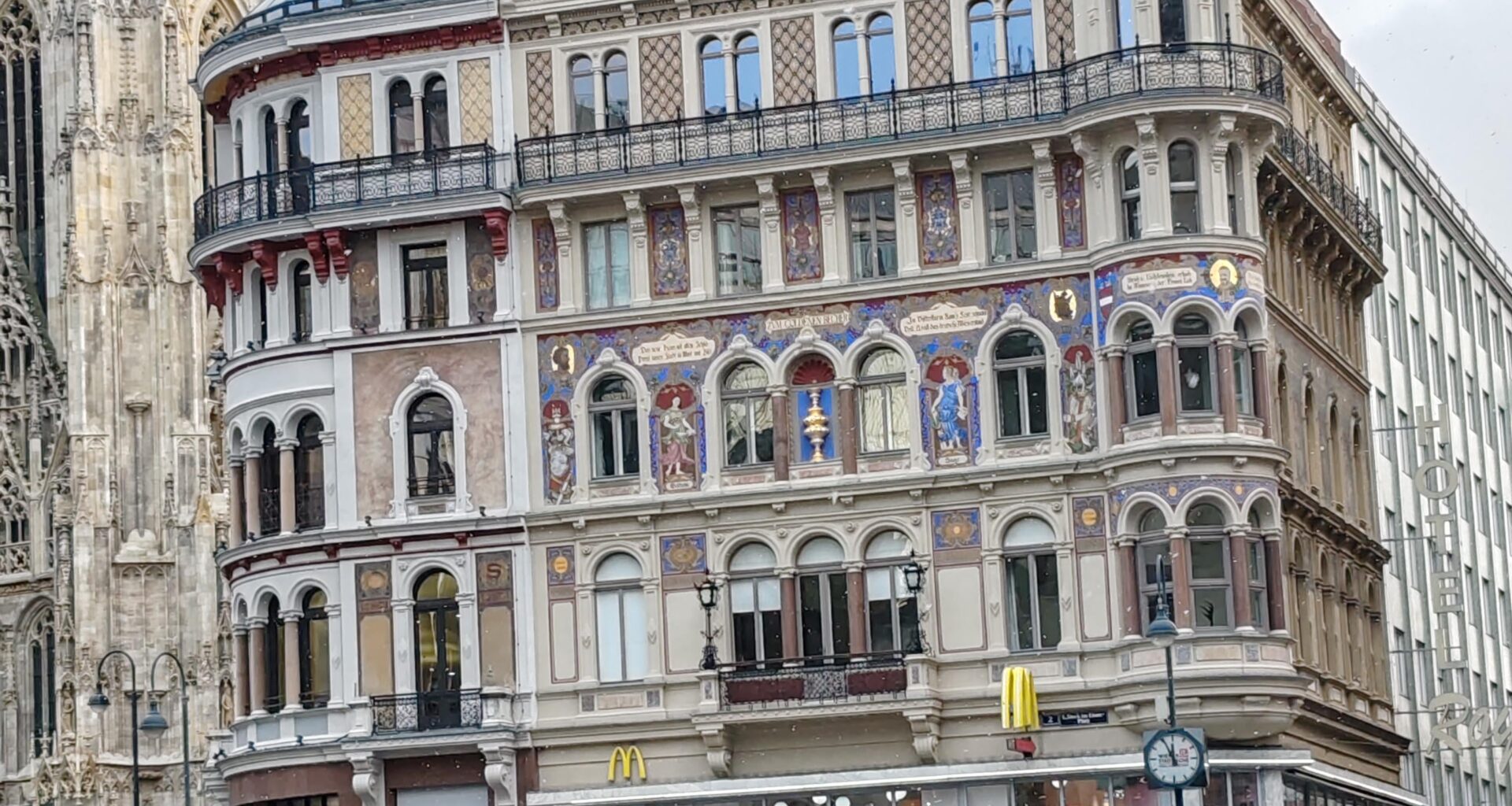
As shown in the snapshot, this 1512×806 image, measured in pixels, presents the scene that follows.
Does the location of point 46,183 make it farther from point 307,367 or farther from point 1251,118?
point 1251,118

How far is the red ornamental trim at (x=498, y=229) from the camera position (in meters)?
64.9

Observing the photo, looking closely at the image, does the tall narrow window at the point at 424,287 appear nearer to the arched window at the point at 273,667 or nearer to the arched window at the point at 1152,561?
the arched window at the point at 273,667

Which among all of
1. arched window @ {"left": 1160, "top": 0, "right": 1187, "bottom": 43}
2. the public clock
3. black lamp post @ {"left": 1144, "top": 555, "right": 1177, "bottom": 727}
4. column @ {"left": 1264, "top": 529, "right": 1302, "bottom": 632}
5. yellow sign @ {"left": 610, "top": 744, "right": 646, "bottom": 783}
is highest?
arched window @ {"left": 1160, "top": 0, "right": 1187, "bottom": 43}

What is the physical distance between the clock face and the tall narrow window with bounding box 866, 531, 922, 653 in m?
7.56

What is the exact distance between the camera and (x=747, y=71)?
6512 cm

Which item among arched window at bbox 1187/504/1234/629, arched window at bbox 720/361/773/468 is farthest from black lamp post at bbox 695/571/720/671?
arched window at bbox 1187/504/1234/629

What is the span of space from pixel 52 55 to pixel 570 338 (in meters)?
57.8

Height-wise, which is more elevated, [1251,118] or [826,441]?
[1251,118]

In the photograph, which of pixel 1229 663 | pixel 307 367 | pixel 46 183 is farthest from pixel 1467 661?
pixel 46 183

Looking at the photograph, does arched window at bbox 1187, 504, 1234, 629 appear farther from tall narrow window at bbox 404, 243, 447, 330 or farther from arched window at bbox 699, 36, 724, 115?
tall narrow window at bbox 404, 243, 447, 330

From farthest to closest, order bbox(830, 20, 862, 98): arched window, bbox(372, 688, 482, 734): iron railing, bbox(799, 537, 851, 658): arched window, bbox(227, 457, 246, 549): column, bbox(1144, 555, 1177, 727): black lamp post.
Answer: bbox(227, 457, 246, 549): column
bbox(830, 20, 862, 98): arched window
bbox(372, 688, 482, 734): iron railing
bbox(799, 537, 851, 658): arched window
bbox(1144, 555, 1177, 727): black lamp post

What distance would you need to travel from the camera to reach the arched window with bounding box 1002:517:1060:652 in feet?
202

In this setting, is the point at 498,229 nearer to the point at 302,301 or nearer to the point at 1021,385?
the point at 302,301

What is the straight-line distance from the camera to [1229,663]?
5966cm
